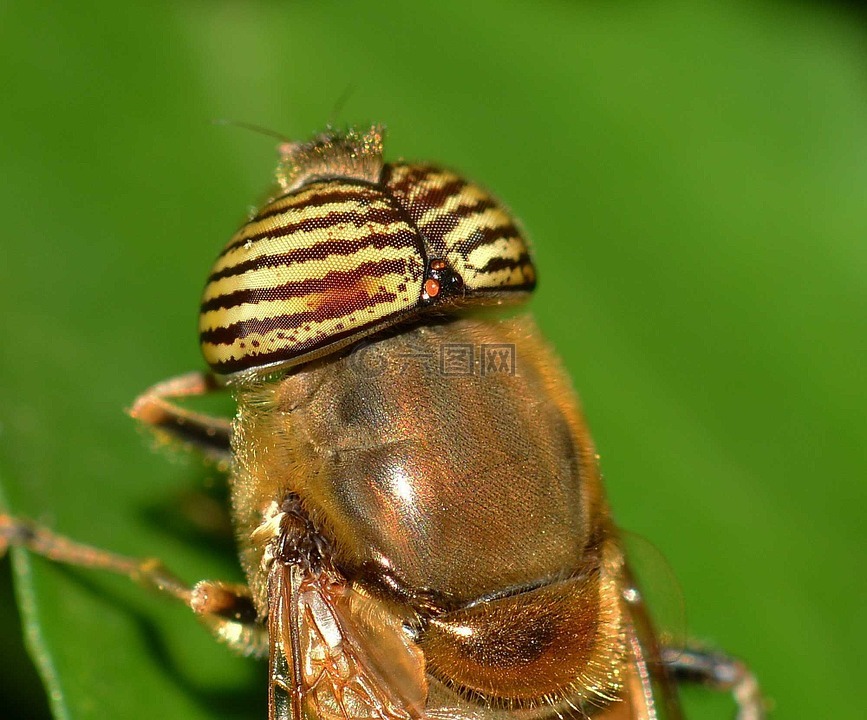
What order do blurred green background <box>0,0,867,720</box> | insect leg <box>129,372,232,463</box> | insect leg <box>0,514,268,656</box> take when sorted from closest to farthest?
1. insect leg <box>0,514,268,656</box>
2. insect leg <box>129,372,232,463</box>
3. blurred green background <box>0,0,867,720</box>

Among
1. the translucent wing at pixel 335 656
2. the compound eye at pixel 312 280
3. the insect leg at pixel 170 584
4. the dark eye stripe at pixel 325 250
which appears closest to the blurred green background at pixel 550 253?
the insect leg at pixel 170 584

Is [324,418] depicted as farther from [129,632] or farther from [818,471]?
[818,471]

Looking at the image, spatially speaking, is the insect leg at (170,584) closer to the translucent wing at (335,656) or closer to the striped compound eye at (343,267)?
the translucent wing at (335,656)

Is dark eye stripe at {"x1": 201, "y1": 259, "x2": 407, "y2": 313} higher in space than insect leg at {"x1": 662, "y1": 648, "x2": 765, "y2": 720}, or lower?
higher

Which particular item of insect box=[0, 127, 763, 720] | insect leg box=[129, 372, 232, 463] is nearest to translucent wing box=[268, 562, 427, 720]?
insect box=[0, 127, 763, 720]

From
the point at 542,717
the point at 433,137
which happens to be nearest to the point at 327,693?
the point at 542,717

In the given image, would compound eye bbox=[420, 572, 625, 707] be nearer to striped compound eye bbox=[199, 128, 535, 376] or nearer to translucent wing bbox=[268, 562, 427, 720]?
translucent wing bbox=[268, 562, 427, 720]

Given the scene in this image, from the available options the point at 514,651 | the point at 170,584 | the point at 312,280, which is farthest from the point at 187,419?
the point at 514,651
